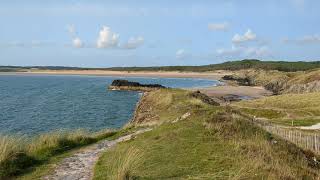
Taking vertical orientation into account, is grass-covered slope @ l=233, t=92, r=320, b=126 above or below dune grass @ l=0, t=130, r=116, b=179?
below

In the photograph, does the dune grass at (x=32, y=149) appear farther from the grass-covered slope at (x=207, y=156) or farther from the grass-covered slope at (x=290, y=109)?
the grass-covered slope at (x=290, y=109)

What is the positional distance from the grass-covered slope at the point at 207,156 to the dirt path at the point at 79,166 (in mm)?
382

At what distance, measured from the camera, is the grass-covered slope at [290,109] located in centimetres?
3775

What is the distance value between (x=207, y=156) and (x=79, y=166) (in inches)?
161

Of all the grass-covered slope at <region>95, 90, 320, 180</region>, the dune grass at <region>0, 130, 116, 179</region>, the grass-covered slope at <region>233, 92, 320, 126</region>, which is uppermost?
the grass-covered slope at <region>95, 90, 320, 180</region>

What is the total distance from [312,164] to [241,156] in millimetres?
4628

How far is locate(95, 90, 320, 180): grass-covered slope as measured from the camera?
41.7 ft

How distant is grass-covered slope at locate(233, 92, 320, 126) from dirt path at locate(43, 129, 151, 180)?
713 inches

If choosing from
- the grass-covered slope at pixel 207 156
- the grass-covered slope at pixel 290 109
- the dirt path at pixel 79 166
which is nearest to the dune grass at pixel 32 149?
the dirt path at pixel 79 166

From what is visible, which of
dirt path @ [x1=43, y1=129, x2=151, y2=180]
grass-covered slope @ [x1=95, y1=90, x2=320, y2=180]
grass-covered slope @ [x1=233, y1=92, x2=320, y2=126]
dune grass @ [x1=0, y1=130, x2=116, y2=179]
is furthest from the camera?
grass-covered slope @ [x1=233, y1=92, x2=320, y2=126]

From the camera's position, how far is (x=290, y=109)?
48.2m

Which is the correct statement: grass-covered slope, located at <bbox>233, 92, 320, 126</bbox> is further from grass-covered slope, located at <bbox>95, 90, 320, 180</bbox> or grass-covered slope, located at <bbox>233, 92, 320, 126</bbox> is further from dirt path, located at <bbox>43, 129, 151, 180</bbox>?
dirt path, located at <bbox>43, 129, 151, 180</bbox>

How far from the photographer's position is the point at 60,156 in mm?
18578

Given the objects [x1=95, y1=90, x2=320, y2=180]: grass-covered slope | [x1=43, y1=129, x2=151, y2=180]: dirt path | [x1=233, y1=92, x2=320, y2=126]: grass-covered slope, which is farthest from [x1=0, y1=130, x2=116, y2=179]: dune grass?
[x1=233, y1=92, x2=320, y2=126]: grass-covered slope
